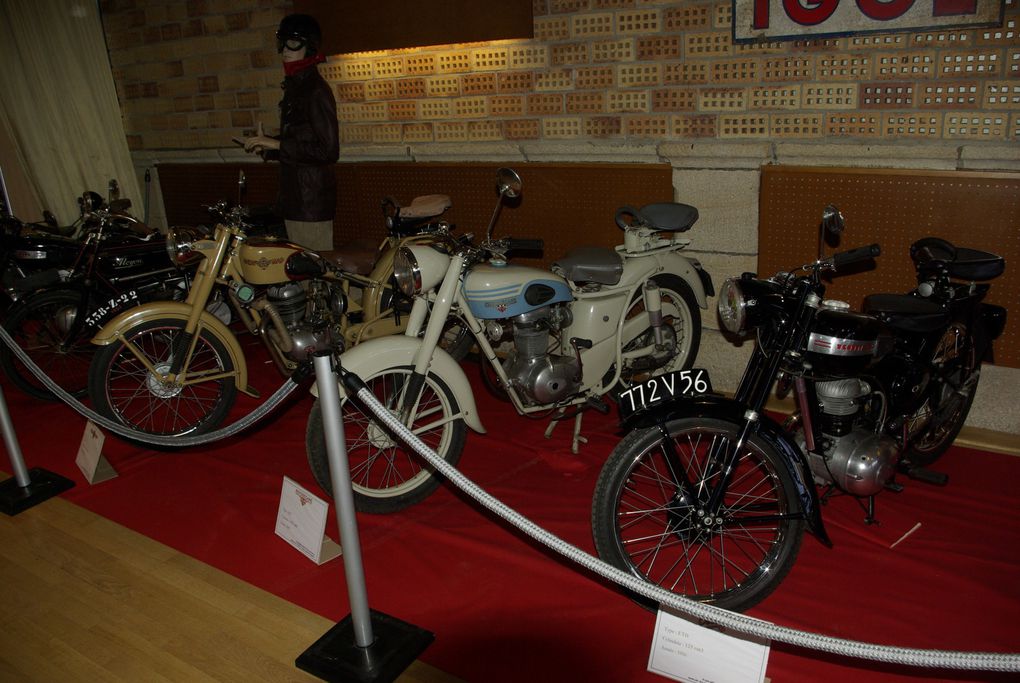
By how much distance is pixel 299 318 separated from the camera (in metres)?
3.85

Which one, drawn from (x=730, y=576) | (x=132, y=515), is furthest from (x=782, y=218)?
(x=132, y=515)

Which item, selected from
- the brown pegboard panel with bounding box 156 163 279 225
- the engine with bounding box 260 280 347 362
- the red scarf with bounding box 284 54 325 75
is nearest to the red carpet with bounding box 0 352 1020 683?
the engine with bounding box 260 280 347 362

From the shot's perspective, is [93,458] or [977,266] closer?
[977,266]

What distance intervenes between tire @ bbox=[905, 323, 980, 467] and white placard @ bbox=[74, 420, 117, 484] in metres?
3.35

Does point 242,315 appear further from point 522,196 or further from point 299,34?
point 522,196

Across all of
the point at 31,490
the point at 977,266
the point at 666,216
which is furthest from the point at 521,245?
the point at 31,490

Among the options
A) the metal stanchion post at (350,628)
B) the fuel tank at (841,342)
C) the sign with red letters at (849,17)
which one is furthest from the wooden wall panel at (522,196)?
the metal stanchion post at (350,628)

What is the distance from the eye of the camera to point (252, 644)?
7.96ft

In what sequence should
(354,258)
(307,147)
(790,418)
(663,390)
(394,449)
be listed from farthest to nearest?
(307,147)
(354,258)
(394,449)
(790,418)
(663,390)

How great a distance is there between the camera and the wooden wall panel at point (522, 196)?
4195mm

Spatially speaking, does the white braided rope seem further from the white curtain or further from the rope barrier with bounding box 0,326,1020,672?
the white curtain

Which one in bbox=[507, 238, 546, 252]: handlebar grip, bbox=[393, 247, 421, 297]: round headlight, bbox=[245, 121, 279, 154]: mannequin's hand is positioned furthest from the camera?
bbox=[245, 121, 279, 154]: mannequin's hand

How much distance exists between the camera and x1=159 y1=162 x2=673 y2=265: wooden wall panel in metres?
4.20

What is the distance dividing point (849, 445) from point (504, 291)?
134cm
